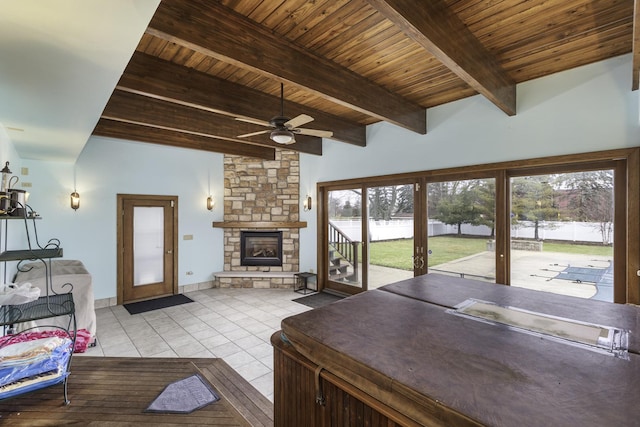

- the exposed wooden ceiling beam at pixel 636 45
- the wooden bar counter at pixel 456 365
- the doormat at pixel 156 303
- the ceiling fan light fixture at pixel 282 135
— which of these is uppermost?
the exposed wooden ceiling beam at pixel 636 45

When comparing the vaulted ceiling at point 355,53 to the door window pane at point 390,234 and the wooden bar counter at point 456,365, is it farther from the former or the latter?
the wooden bar counter at point 456,365

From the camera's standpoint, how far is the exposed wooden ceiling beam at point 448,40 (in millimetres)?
1940

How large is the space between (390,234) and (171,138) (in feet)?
13.8

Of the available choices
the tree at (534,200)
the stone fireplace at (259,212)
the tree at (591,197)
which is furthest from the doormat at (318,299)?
the tree at (591,197)

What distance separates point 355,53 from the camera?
2926 mm

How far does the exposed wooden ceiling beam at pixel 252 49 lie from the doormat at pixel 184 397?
112 inches

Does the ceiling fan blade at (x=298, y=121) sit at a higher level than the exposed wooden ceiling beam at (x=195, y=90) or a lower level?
lower

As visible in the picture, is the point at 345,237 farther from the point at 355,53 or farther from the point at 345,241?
the point at 355,53

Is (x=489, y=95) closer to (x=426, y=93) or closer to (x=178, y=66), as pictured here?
(x=426, y=93)

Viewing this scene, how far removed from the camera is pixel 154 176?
5.84 meters

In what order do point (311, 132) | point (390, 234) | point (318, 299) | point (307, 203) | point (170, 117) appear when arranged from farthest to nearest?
point (307, 203), point (318, 299), point (390, 234), point (170, 117), point (311, 132)

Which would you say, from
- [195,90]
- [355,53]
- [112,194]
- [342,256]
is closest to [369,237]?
[342,256]

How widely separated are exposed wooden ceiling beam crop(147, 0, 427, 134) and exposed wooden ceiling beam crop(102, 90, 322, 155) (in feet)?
6.39

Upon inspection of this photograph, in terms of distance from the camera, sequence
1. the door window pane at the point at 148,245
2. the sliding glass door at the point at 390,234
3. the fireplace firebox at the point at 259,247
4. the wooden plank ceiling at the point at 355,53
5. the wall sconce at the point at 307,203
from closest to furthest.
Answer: the wooden plank ceiling at the point at 355,53, the sliding glass door at the point at 390,234, the door window pane at the point at 148,245, the wall sconce at the point at 307,203, the fireplace firebox at the point at 259,247
